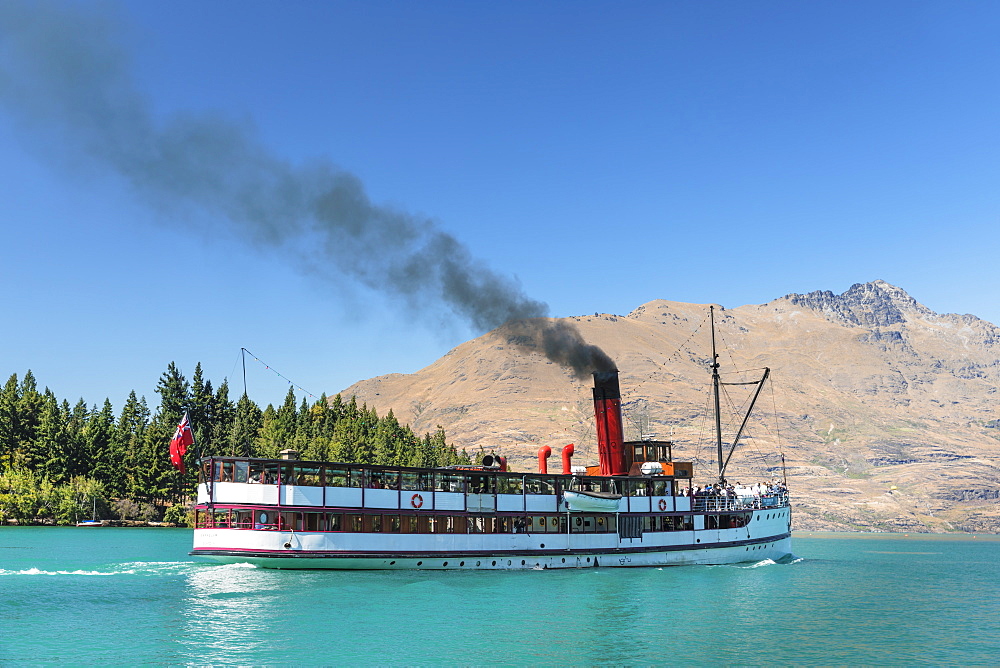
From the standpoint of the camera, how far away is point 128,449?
4500 inches

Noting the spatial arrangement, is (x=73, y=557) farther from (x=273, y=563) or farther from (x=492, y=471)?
(x=492, y=471)

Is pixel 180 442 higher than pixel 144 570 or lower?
higher

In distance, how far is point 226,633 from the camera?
30.5 m

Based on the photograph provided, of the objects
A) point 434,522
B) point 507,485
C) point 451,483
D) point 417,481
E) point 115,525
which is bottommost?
point 115,525

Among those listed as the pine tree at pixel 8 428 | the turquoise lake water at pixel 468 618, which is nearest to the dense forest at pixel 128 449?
the pine tree at pixel 8 428

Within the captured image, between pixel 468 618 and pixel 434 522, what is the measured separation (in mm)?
15360

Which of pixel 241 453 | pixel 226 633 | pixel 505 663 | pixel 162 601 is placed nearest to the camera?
pixel 505 663

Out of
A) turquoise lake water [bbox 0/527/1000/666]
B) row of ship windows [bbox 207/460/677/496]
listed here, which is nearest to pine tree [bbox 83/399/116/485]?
turquoise lake water [bbox 0/527/1000/666]

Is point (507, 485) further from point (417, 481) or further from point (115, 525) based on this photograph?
point (115, 525)

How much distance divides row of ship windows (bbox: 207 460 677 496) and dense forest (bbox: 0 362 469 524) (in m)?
61.2

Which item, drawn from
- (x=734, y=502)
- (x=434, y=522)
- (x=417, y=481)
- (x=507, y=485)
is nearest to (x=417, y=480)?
(x=417, y=481)

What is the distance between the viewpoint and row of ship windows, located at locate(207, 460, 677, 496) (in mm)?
45156

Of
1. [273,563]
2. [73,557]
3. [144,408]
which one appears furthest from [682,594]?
[144,408]

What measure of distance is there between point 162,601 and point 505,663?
17914mm
